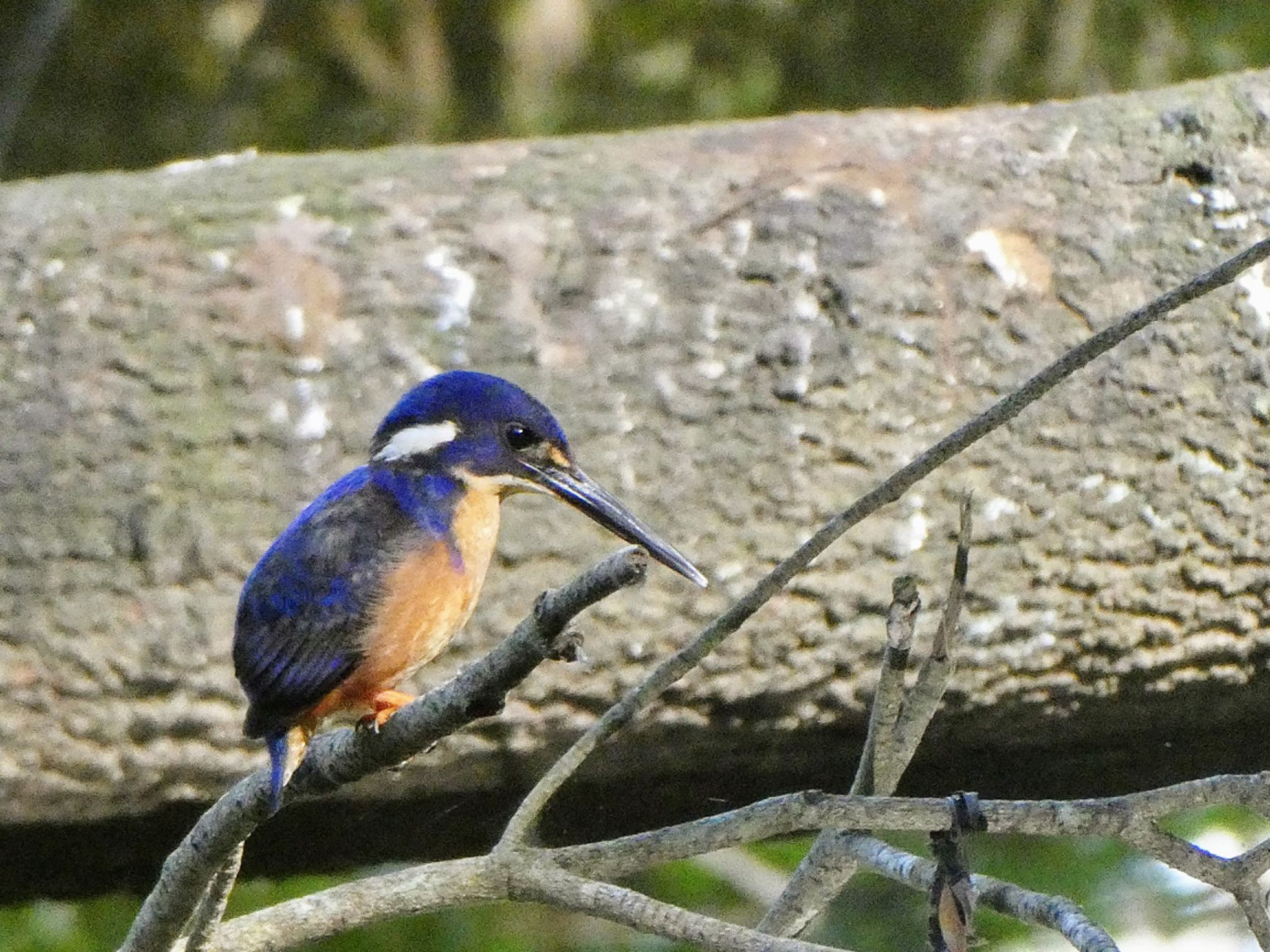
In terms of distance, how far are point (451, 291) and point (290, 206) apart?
0.31 meters

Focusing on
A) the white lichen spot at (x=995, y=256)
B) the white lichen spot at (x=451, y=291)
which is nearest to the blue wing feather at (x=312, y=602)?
the white lichen spot at (x=451, y=291)

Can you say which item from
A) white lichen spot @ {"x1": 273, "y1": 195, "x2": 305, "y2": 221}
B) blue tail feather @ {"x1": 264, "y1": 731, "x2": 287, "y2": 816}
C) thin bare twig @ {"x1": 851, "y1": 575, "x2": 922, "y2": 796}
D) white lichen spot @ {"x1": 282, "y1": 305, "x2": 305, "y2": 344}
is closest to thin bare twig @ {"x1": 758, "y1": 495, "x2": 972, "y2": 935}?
thin bare twig @ {"x1": 851, "y1": 575, "x2": 922, "y2": 796}

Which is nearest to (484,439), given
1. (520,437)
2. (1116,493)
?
(520,437)

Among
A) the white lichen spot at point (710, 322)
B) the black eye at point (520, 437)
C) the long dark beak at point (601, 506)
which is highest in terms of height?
the white lichen spot at point (710, 322)

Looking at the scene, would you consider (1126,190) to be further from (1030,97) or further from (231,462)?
(1030,97)

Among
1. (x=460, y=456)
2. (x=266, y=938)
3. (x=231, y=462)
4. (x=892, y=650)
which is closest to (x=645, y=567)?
(x=892, y=650)

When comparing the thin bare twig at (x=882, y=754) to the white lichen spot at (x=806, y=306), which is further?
the white lichen spot at (x=806, y=306)

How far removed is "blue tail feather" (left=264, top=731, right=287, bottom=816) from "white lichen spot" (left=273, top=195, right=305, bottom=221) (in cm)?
106

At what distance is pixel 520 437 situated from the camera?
268 centimetres

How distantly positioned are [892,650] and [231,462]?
141 cm

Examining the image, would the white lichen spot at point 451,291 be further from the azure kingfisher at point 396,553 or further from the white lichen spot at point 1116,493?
the white lichen spot at point 1116,493

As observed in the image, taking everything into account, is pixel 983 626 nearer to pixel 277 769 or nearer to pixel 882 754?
→ pixel 882 754

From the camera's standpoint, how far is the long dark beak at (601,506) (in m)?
2.55

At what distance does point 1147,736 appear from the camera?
2.99 meters
